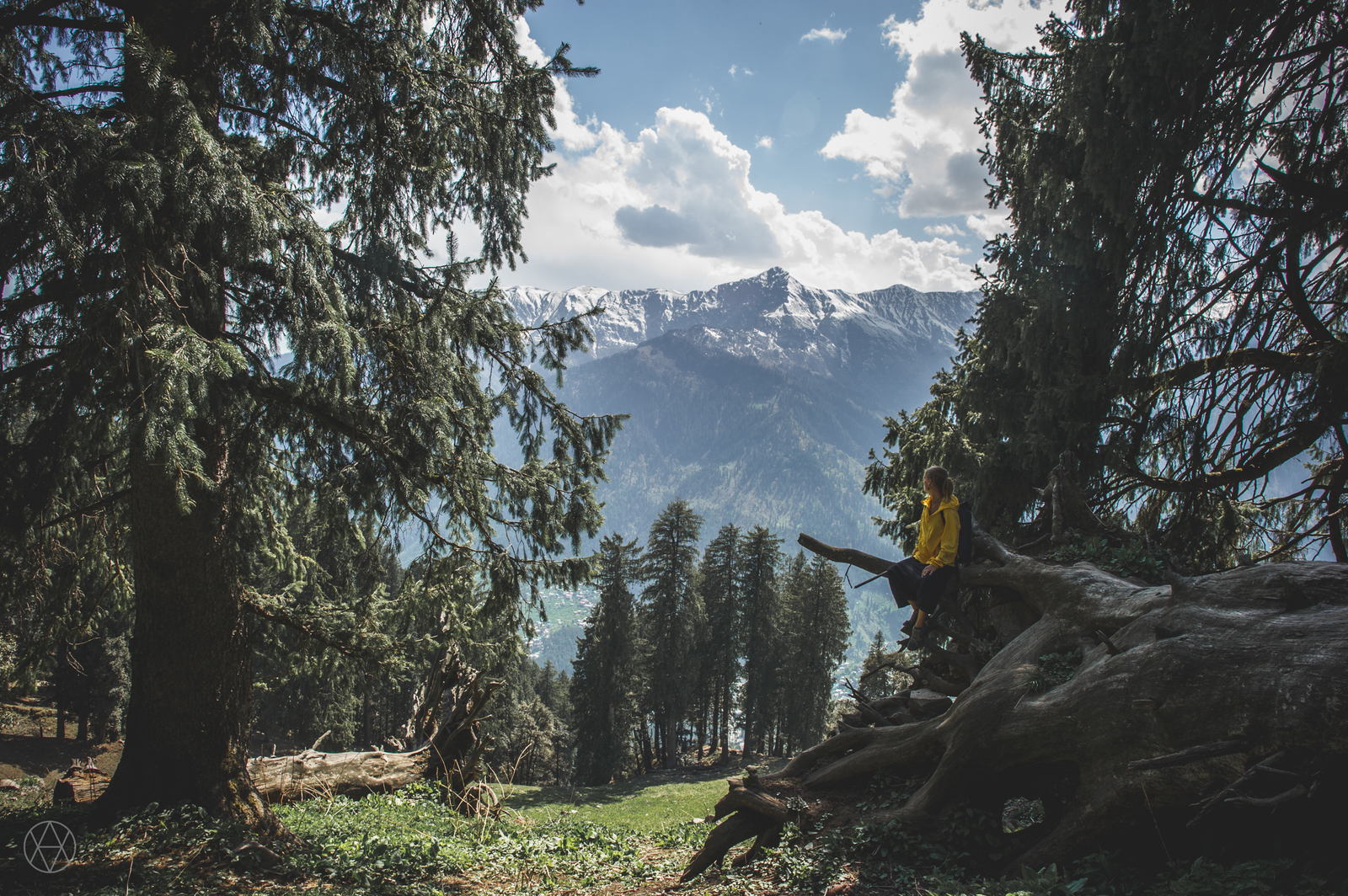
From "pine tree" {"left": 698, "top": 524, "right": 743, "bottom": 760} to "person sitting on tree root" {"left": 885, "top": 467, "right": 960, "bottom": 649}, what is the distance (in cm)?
2721

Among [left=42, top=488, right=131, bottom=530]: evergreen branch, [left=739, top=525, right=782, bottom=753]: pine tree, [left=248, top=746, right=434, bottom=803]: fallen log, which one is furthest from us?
[left=739, top=525, right=782, bottom=753]: pine tree

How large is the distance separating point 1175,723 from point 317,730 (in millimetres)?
28169

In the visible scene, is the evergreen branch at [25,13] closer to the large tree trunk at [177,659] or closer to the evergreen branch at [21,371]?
the evergreen branch at [21,371]

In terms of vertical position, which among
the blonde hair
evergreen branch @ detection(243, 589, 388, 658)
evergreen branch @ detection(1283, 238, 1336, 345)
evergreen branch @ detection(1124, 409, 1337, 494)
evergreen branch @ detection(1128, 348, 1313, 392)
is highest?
evergreen branch @ detection(1283, 238, 1336, 345)

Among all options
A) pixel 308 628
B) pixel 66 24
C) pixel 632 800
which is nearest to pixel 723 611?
pixel 632 800

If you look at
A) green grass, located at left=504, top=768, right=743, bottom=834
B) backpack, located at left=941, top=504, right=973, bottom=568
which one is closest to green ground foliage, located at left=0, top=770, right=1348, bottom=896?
backpack, located at left=941, top=504, right=973, bottom=568

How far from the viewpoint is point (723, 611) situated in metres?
35.1

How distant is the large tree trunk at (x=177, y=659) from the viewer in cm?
538

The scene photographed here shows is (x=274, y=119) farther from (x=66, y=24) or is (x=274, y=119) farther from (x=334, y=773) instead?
(x=334, y=773)

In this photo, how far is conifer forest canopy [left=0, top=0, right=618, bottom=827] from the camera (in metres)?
3.94

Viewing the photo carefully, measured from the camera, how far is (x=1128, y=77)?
675 cm

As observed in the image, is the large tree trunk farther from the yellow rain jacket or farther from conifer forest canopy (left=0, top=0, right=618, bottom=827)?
the yellow rain jacket

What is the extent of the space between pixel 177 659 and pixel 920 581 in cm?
692

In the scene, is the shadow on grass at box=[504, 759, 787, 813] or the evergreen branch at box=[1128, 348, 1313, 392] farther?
the shadow on grass at box=[504, 759, 787, 813]
